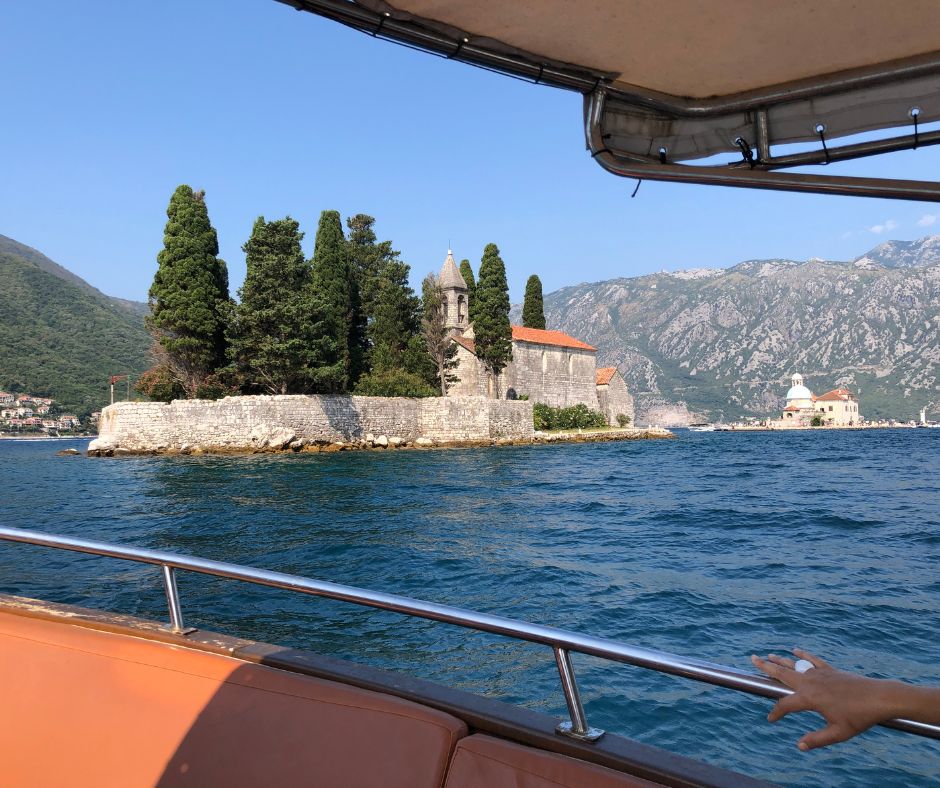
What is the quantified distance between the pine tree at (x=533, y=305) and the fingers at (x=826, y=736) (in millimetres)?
50799

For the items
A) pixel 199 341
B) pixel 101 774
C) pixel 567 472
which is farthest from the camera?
pixel 199 341

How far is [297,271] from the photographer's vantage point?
112ft

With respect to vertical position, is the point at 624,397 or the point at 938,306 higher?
the point at 938,306

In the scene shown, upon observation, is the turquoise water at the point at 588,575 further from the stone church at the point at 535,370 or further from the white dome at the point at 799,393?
the white dome at the point at 799,393

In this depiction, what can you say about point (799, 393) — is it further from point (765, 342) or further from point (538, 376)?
point (765, 342)

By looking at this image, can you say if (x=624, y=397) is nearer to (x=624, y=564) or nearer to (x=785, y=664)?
(x=624, y=564)

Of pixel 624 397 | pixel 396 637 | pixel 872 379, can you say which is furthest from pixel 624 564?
pixel 872 379

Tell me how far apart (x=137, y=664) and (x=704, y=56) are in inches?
99.3

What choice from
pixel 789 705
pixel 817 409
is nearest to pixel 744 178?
pixel 789 705

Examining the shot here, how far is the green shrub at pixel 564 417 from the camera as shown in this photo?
50375 mm

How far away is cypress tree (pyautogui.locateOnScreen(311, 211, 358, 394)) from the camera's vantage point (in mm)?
35719

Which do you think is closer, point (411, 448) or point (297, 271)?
point (297, 271)

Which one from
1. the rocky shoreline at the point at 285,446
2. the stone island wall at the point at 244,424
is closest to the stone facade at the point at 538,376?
the rocky shoreline at the point at 285,446

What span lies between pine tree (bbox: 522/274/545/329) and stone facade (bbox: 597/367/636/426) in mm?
7834
